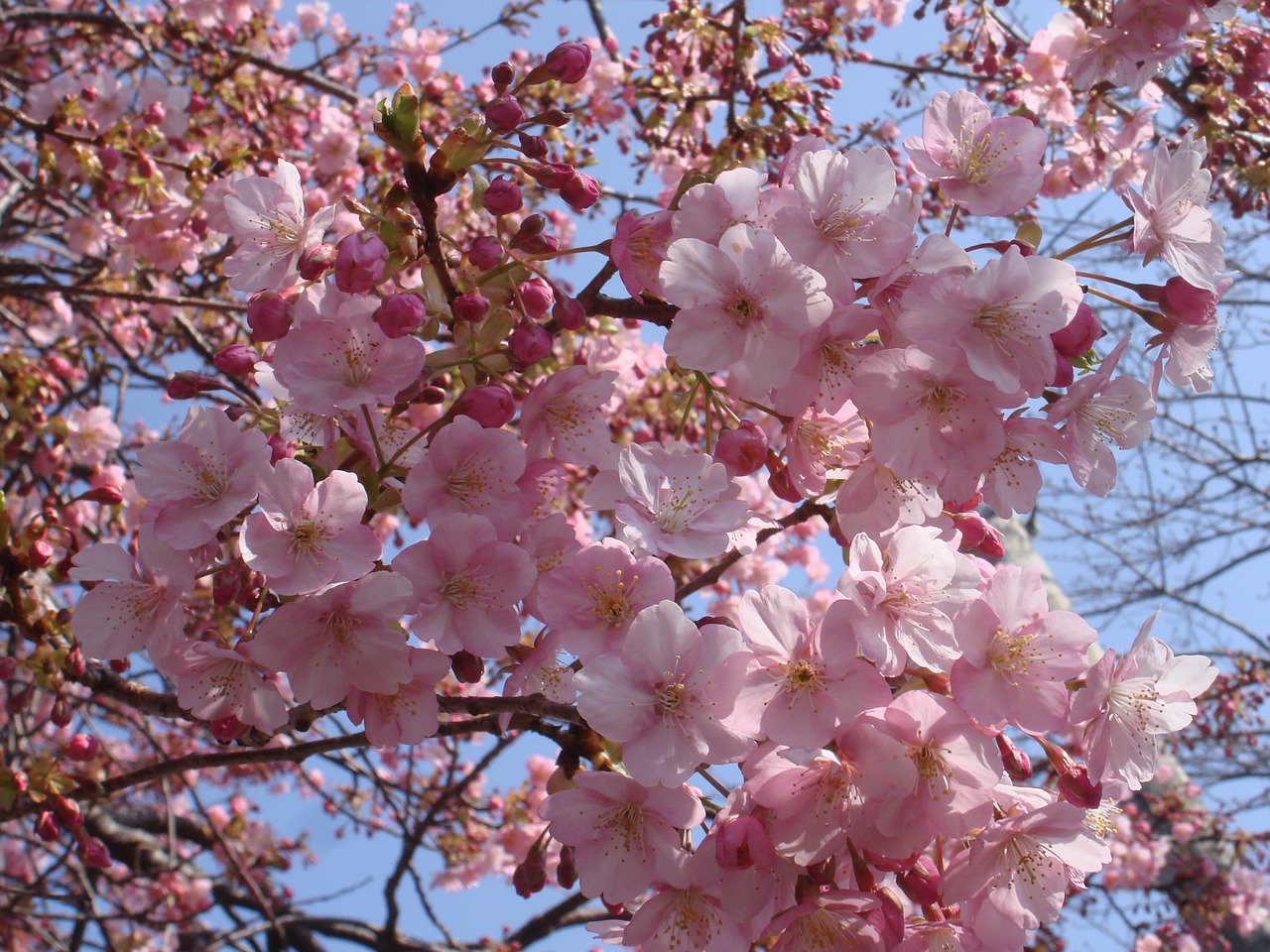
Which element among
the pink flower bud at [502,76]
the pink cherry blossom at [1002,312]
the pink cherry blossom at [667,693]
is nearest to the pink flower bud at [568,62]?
the pink flower bud at [502,76]

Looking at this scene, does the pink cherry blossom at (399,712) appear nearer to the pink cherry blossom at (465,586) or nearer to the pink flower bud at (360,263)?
the pink cherry blossom at (465,586)

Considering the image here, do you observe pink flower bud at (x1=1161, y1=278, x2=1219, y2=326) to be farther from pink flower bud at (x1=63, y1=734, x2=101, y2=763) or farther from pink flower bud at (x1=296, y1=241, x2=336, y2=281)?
pink flower bud at (x1=63, y1=734, x2=101, y2=763)

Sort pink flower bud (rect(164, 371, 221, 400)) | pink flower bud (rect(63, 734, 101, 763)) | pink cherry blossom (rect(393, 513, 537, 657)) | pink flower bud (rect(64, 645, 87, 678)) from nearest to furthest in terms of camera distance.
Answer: pink cherry blossom (rect(393, 513, 537, 657)) → pink flower bud (rect(164, 371, 221, 400)) → pink flower bud (rect(64, 645, 87, 678)) → pink flower bud (rect(63, 734, 101, 763))

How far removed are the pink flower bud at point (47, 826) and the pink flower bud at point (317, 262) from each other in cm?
133

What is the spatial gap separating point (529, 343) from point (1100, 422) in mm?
841

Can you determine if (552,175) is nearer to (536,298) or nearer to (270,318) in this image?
(536,298)

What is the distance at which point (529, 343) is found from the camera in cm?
128

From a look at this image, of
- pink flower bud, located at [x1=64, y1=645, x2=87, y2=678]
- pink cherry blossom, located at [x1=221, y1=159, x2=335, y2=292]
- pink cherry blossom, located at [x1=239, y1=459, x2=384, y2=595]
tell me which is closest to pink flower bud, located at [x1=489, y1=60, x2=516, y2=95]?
pink cherry blossom, located at [x1=221, y1=159, x2=335, y2=292]

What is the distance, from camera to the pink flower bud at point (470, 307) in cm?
128

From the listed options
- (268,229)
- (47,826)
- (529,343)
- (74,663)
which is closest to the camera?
(529,343)

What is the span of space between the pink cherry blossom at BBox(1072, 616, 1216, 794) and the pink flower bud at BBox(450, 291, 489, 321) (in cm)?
94

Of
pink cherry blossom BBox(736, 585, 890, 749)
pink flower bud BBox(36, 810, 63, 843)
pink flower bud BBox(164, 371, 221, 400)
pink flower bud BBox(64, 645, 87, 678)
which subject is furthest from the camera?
pink flower bud BBox(36, 810, 63, 843)

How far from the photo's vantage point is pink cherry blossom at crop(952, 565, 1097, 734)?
3.91ft

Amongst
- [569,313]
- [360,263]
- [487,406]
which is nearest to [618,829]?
[487,406]
